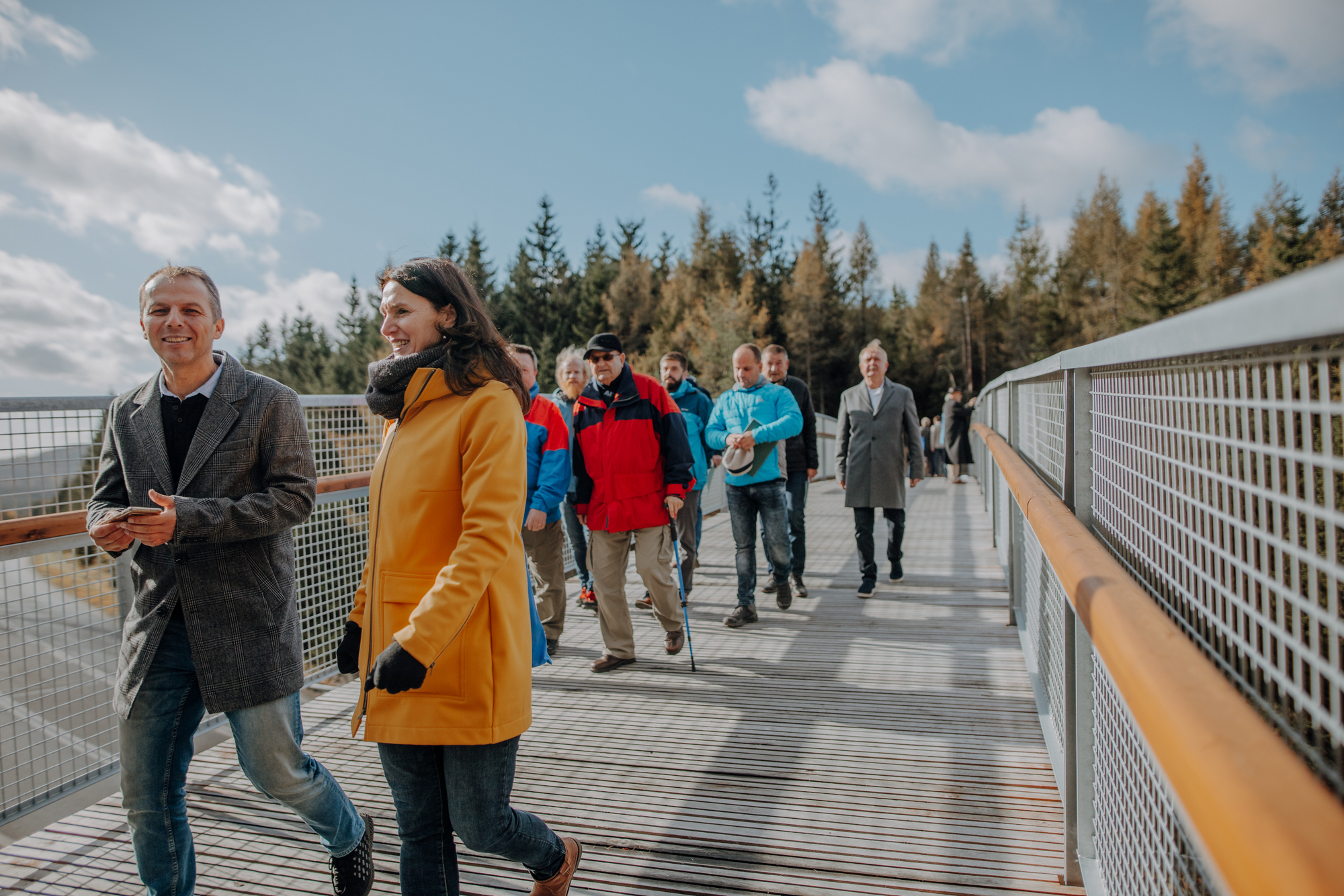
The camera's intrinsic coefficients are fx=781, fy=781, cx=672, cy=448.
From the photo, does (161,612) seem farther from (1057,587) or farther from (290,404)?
(1057,587)

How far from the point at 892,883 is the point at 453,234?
6972cm

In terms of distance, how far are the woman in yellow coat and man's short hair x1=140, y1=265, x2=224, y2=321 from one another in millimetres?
757

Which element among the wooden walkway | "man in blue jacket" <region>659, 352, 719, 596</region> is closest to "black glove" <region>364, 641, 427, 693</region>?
the wooden walkway

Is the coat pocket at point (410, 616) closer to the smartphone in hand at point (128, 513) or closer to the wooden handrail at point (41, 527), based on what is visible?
the smartphone in hand at point (128, 513)

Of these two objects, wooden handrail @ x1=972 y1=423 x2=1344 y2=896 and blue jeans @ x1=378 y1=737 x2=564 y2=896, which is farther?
blue jeans @ x1=378 y1=737 x2=564 y2=896

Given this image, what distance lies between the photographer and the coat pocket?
191cm

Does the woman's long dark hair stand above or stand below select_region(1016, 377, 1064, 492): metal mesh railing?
above

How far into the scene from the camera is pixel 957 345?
212ft

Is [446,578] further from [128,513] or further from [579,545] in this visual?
[579,545]

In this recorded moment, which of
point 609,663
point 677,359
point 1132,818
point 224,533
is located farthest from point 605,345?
point 1132,818

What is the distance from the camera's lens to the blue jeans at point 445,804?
1966 millimetres

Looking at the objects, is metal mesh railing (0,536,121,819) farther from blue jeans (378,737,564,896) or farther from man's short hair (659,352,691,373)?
man's short hair (659,352,691,373)

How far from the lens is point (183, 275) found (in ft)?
7.82

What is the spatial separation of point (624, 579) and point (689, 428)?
195 cm
